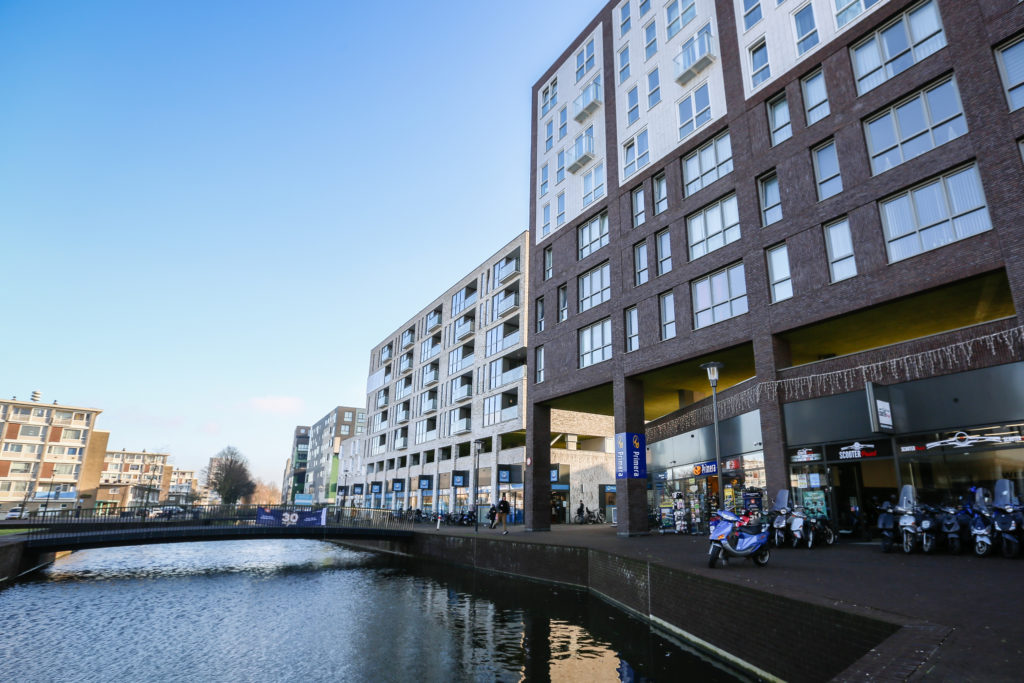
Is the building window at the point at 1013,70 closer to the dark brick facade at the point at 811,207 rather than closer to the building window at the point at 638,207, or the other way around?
the dark brick facade at the point at 811,207

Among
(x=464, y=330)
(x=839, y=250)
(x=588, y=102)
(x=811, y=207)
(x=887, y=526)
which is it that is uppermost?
(x=588, y=102)

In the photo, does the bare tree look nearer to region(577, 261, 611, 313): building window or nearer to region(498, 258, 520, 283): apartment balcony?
region(498, 258, 520, 283): apartment balcony

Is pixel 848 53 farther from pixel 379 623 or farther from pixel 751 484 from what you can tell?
pixel 379 623

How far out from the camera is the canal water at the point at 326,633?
9.80m

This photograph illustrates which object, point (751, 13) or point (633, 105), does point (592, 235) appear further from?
point (751, 13)

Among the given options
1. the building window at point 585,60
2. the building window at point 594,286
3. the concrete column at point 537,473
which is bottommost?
the concrete column at point 537,473

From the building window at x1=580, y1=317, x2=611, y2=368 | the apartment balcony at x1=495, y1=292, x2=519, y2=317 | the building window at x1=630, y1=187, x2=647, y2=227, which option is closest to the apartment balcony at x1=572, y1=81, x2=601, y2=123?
the building window at x1=630, y1=187, x2=647, y2=227

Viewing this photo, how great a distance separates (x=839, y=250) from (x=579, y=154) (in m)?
16.5

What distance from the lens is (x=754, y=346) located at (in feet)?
62.7

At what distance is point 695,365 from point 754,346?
4142 millimetres

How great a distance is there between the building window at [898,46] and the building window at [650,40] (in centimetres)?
1047

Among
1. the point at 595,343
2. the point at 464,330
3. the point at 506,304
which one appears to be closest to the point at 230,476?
the point at 464,330

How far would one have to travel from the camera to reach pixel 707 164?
74.5 ft

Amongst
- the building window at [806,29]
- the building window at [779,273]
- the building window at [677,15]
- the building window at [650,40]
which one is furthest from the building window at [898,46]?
the building window at [650,40]
